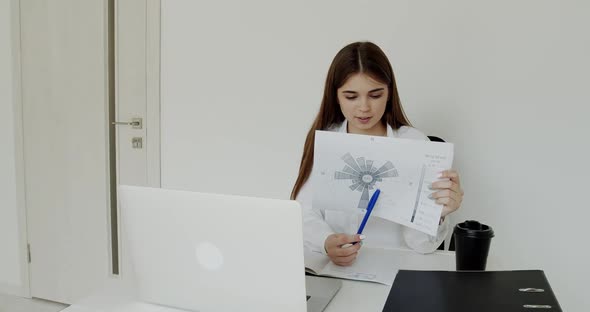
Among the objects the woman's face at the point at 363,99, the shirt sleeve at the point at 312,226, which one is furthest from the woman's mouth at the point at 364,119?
the shirt sleeve at the point at 312,226

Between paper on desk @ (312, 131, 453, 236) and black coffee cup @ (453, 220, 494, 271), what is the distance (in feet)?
0.46

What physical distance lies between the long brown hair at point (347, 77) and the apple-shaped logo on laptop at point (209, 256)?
0.86m

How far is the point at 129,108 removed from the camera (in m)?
2.67

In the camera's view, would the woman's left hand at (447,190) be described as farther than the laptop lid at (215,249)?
Yes

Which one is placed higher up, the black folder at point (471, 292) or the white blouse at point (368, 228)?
the black folder at point (471, 292)

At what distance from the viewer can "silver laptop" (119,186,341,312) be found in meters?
0.83

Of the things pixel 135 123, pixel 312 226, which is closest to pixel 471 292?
pixel 312 226

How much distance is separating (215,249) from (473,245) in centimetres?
51

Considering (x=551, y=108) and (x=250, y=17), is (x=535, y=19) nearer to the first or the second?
(x=551, y=108)

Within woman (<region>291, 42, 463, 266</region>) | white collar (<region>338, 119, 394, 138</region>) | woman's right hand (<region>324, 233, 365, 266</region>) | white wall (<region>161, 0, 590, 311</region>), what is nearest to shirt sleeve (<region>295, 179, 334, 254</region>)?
woman (<region>291, 42, 463, 266</region>)

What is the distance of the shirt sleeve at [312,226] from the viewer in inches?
55.1

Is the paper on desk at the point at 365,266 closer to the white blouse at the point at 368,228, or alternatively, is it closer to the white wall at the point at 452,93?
the white blouse at the point at 368,228

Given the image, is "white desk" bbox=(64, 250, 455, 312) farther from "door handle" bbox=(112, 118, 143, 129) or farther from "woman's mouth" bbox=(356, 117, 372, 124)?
"door handle" bbox=(112, 118, 143, 129)

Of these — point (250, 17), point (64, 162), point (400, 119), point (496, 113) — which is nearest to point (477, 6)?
point (496, 113)
